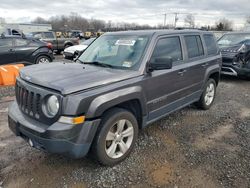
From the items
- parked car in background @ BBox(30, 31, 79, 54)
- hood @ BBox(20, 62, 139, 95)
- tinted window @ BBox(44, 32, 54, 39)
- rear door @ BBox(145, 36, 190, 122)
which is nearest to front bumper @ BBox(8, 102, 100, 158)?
hood @ BBox(20, 62, 139, 95)

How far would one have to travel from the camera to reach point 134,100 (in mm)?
3381

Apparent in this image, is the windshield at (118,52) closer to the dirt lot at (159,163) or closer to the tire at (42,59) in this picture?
the dirt lot at (159,163)

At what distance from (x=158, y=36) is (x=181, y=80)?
92 cm

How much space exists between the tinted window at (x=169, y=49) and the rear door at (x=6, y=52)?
7.46 m

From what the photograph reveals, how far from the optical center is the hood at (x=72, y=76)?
274cm

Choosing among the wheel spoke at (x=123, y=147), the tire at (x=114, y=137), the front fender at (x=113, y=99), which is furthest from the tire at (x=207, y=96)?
the wheel spoke at (x=123, y=147)

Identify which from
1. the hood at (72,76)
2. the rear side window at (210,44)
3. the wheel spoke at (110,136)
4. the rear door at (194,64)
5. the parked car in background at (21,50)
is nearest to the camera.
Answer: the hood at (72,76)

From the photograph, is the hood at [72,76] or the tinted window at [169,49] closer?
the hood at [72,76]

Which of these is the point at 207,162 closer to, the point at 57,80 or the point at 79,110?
the point at 79,110

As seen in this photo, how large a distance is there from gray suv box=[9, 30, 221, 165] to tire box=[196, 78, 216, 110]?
0.73m

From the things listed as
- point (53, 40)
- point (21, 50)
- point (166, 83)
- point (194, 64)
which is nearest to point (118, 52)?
point (166, 83)

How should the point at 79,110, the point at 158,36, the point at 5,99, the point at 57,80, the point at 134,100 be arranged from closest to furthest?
the point at 79,110 < the point at 57,80 < the point at 134,100 < the point at 158,36 < the point at 5,99

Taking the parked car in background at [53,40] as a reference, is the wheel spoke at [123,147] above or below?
below

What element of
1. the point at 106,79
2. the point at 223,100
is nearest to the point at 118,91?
the point at 106,79
